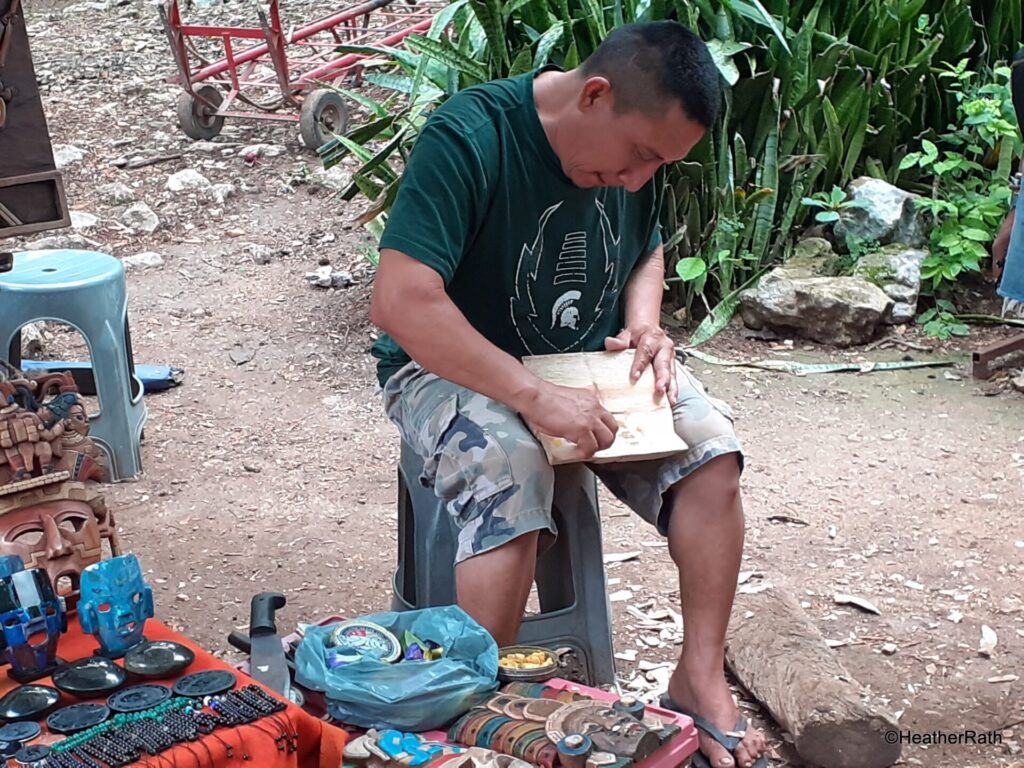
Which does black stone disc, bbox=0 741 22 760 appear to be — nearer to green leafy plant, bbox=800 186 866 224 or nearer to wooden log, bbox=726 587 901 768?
wooden log, bbox=726 587 901 768

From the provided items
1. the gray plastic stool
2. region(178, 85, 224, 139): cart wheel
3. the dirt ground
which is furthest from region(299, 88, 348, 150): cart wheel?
the gray plastic stool

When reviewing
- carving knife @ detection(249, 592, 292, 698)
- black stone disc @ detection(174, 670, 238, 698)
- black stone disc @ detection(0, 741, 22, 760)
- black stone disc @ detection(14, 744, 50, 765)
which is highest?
black stone disc @ detection(0, 741, 22, 760)

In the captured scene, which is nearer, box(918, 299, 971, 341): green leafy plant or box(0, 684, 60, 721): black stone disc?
box(0, 684, 60, 721): black stone disc

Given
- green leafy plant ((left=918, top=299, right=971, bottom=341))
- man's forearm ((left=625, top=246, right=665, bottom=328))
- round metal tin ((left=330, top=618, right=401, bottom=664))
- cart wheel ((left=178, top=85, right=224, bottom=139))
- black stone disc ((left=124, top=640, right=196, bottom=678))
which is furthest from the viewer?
cart wheel ((left=178, top=85, right=224, bottom=139))

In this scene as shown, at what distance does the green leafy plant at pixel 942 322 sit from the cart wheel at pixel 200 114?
4.71m

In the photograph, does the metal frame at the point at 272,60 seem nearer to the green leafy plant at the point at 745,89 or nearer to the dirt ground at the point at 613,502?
the dirt ground at the point at 613,502

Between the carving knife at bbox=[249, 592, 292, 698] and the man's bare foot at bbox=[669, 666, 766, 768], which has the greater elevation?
the carving knife at bbox=[249, 592, 292, 698]

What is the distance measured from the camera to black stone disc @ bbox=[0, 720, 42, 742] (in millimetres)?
1608

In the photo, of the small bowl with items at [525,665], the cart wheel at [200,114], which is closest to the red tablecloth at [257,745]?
the small bowl with items at [525,665]

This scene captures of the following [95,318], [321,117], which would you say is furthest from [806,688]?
[321,117]

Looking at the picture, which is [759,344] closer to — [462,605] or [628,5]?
[628,5]

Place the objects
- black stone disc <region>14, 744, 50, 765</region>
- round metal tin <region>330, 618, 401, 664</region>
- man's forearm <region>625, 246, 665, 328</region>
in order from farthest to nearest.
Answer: man's forearm <region>625, 246, 665, 328</region> < round metal tin <region>330, 618, 401, 664</region> < black stone disc <region>14, 744, 50, 765</region>

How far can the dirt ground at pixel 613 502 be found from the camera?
3.04 metres

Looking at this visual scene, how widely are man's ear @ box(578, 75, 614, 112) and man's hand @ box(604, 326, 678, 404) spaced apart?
A: 51 cm
